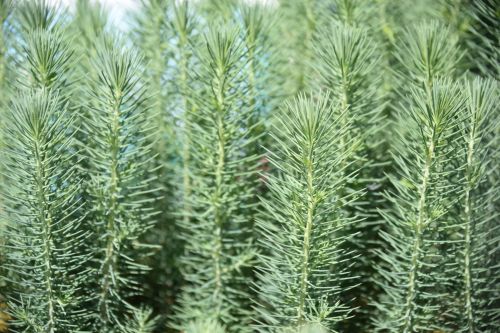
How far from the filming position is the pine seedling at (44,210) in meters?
0.53

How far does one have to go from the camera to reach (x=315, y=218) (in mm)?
548

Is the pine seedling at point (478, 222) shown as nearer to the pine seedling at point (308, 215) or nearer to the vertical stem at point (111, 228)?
the pine seedling at point (308, 215)

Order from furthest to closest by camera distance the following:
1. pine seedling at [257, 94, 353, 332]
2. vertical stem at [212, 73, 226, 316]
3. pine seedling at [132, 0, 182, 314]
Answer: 1. pine seedling at [132, 0, 182, 314]
2. vertical stem at [212, 73, 226, 316]
3. pine seedling at [257, 94, 353, 332]

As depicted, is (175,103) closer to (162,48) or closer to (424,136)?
(162,48)

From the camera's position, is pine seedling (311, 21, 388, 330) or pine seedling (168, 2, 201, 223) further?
pine seedling (168, 2, 201, 223)

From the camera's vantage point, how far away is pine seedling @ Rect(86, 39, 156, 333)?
→ 575mm

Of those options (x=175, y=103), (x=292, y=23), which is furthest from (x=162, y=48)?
(x=292, y=23)

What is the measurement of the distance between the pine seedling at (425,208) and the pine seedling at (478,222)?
0.02 metres

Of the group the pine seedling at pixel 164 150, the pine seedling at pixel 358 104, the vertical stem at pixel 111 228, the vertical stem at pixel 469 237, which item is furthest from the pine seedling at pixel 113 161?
the vertical stem at pixel 469 237

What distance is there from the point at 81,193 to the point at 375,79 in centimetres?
36

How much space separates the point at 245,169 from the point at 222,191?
69mm

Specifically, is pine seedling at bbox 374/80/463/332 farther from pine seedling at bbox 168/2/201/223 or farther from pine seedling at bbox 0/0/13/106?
pine seedling at bbox 0/0/13/106

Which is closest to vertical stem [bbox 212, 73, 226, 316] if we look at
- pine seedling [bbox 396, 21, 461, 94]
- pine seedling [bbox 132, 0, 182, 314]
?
pine seedling [bbox 132, 0, 182, 314]

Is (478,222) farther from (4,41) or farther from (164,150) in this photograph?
(4,41)
